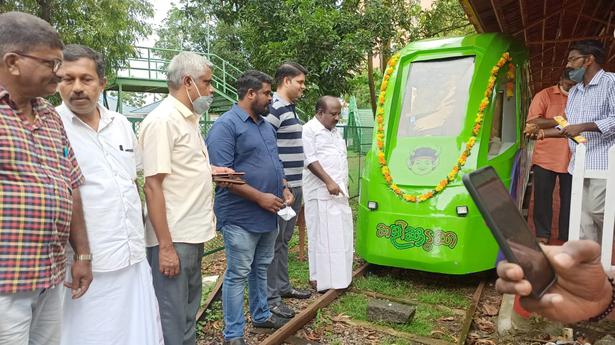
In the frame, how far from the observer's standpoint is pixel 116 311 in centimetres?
225

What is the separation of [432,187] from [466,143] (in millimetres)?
575

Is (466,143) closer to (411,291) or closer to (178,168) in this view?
(411,291)

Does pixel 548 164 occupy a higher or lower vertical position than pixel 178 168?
lower

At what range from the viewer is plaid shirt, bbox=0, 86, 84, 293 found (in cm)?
165

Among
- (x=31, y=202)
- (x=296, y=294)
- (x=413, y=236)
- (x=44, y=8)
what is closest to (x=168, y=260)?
(x=31, y=202)

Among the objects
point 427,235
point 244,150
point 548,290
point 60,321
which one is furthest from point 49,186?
point 427,235

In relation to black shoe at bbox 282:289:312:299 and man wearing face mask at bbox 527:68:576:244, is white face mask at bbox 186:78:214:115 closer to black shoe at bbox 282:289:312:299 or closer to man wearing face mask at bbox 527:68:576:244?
black shoe at bbox 282:289:312:299

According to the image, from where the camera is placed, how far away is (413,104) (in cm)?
504

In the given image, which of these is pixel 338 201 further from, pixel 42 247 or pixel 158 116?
pixel 42 247

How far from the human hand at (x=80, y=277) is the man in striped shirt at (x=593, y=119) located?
11.3 ft

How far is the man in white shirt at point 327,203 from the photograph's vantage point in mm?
4422

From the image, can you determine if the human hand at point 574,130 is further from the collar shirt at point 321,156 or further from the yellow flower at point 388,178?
the collar shirt at point 321,156

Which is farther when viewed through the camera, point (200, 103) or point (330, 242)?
point (330, 242)

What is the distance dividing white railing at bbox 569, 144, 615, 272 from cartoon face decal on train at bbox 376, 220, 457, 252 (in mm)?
1223
